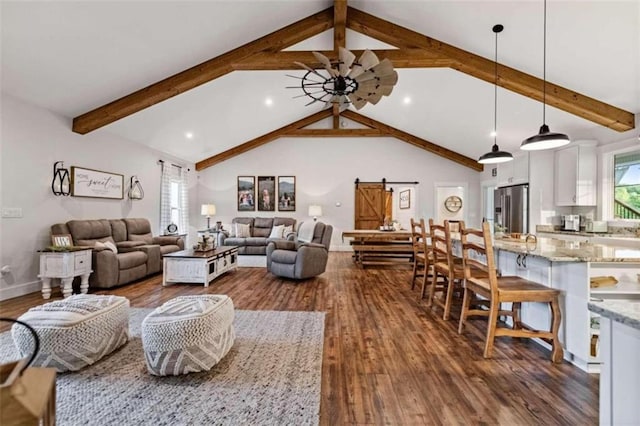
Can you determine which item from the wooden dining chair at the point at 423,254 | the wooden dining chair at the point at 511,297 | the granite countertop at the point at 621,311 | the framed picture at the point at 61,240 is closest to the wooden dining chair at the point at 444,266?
the wooden dining chair at the point at 423,254

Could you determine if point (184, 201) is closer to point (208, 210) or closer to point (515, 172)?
point (208, 210)

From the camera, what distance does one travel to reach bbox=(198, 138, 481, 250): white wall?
28.8 feet

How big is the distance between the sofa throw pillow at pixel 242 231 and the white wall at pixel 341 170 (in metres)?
1.23

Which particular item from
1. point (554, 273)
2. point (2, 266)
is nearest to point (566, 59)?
point (554, 273)

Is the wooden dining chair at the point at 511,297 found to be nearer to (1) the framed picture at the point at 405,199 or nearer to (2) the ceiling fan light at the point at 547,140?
(2) the ceiling fan light at the point at 547,140

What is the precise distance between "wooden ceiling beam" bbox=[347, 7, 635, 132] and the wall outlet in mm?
4988

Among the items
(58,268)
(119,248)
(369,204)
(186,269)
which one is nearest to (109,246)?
(119,248)

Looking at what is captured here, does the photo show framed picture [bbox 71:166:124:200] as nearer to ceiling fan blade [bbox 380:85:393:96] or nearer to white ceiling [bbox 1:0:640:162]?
white ceiling [bbox 1:0:640:162]

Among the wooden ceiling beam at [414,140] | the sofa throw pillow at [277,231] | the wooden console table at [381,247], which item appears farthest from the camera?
the wooden ceiling beam at [414,140]

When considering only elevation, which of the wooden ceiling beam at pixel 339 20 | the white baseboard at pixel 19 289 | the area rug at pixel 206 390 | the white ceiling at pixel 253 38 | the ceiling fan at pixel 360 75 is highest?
the wooden ceiling beam at pixel 339 20

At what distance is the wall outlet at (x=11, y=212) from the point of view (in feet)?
12.3

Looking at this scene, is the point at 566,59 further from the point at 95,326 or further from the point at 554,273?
the point at 95,326

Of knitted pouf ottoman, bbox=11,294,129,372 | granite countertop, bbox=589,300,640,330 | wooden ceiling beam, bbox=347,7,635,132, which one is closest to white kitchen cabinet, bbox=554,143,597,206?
wooden ceiling beam, bbox=347,7,635,132

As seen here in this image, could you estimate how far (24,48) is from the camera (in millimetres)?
3225
